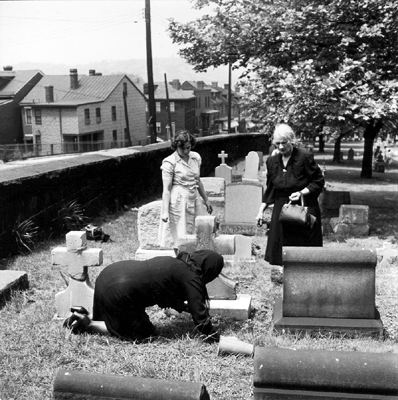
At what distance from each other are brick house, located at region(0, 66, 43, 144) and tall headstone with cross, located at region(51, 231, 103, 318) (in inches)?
2121

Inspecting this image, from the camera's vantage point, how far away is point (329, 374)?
354cm

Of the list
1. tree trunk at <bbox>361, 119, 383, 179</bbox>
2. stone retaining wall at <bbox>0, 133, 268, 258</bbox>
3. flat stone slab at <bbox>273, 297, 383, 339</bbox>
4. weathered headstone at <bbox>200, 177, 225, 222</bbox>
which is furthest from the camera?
tree trunk at <bbox>361, 119, 383, 179</bbox>

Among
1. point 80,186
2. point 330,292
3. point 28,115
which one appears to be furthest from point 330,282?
point 28,115

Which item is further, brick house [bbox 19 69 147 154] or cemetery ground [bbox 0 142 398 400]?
brick house [bbox 19 69 147 154]

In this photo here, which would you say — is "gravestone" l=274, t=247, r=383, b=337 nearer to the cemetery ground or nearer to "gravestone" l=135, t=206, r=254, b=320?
the cemetery ground

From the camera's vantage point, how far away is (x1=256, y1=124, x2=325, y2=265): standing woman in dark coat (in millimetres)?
6793

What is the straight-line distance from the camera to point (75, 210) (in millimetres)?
10961

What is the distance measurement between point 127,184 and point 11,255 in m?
5.58

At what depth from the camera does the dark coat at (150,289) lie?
5133mm

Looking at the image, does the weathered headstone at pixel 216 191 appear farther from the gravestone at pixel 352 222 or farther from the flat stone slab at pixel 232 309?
the flat stone slab at pixel 232 309

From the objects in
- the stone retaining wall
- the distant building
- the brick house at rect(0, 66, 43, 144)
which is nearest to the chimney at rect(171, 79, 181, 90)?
the distant building

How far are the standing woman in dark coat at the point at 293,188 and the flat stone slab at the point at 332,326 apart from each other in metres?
1.36

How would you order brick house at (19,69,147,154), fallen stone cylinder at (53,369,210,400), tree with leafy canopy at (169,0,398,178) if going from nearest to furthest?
fallen stone cylinder at (53,369,210,400) → tree with leafy canopy at (169,0,398,178) → brick house at (19,69,147,154)

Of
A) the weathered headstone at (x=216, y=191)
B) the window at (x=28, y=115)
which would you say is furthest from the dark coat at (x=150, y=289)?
the window at (x=28, y=115)
